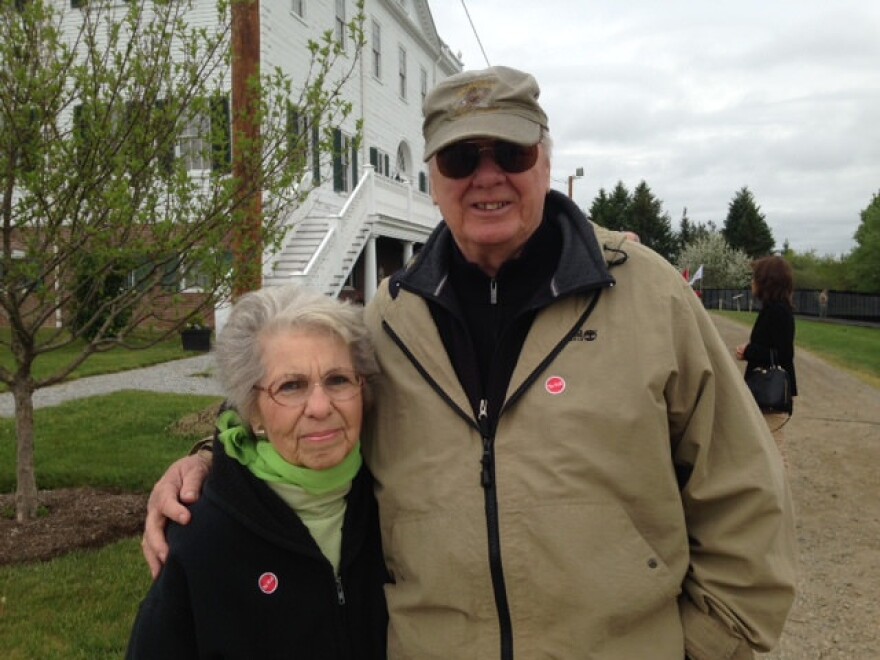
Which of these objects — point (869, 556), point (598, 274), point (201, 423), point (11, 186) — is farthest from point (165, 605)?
point (201, 423)

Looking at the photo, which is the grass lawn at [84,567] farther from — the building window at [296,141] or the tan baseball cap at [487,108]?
the tan baseball cap at [487,108]

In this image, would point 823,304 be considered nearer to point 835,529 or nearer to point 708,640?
point 835,529

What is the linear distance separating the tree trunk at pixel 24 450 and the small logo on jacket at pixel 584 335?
489cm

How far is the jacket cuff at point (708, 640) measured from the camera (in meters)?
1.86

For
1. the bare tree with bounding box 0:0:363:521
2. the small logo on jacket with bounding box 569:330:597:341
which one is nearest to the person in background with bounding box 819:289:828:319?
the bare tree with bounding box 0:0:363:521

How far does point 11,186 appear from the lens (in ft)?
15.7

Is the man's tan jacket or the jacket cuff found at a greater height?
the man's tan jacket

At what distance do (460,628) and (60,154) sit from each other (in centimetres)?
424

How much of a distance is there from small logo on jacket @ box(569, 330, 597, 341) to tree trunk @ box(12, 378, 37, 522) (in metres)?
4.89

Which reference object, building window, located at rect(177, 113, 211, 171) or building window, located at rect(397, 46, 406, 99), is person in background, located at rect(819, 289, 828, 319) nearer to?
building window, located at rect(397, 46, 406, 99)

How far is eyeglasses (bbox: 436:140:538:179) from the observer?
2.02 metres

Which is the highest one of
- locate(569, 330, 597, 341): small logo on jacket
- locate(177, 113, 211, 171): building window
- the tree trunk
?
locate(177, 113, 211, 171): building window

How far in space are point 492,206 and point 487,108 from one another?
247 mm

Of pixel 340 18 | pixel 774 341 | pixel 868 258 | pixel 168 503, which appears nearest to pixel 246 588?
pixel 168 503
